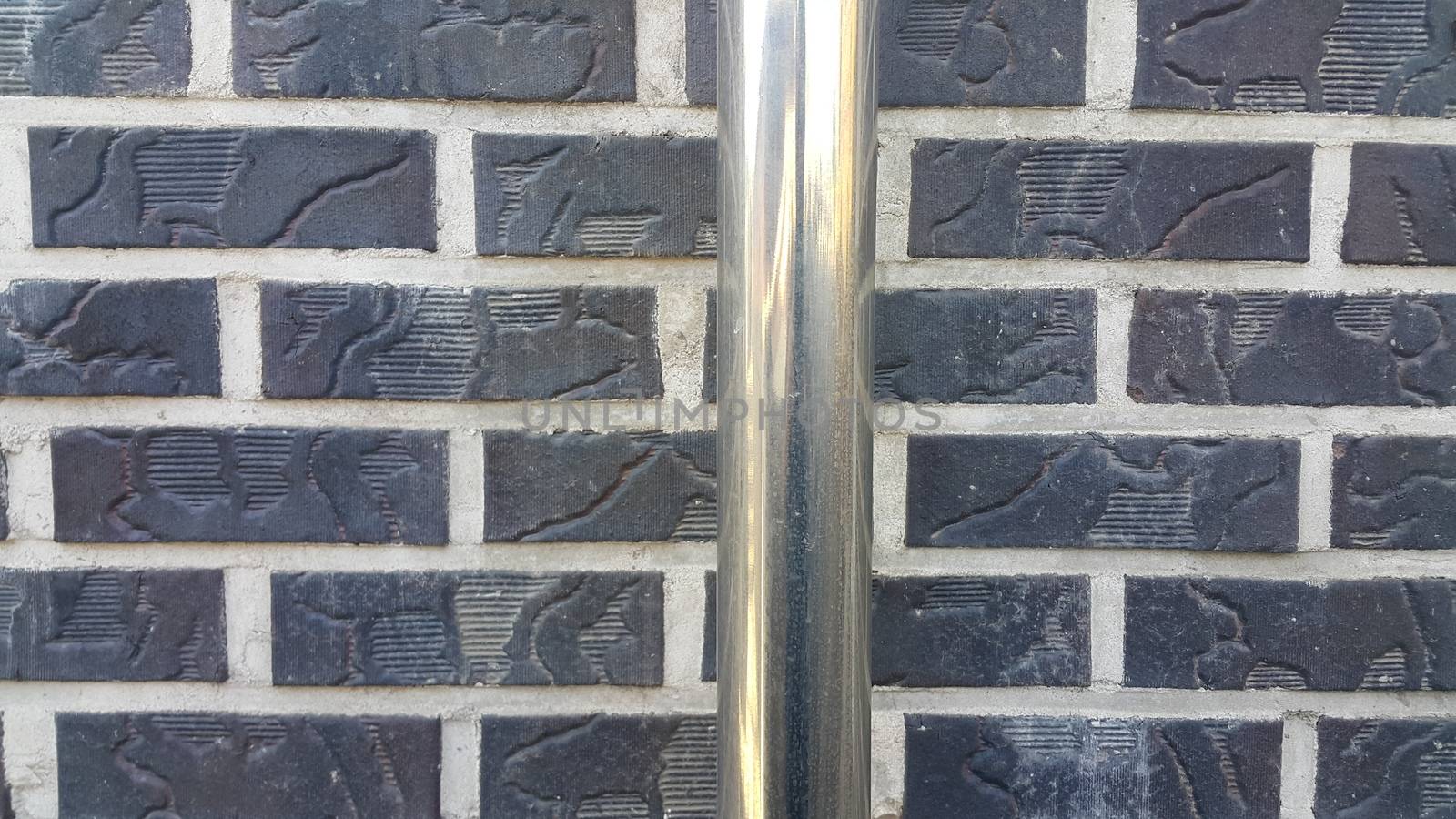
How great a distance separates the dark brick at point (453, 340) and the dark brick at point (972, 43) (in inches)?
6.3

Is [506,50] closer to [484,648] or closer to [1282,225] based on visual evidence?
[484,648]

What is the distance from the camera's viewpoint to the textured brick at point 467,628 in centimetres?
52

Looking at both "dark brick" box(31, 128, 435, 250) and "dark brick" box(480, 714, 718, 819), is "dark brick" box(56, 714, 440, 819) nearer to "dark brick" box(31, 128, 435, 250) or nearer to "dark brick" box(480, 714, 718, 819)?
"dark brick" box(480, 714, 718, 819)

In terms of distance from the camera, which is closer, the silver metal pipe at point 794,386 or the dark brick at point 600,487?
the silver metal pipe at point 794,386

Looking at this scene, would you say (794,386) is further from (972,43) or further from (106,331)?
(106,331)

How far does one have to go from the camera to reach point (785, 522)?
0.35 metres

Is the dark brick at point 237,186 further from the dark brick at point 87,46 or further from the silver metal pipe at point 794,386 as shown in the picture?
the silver metal pipe at point 794,386

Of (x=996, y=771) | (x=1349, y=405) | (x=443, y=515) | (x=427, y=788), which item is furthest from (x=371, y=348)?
(x=1349, y=405)

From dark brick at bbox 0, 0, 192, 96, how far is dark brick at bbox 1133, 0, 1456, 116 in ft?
1.85

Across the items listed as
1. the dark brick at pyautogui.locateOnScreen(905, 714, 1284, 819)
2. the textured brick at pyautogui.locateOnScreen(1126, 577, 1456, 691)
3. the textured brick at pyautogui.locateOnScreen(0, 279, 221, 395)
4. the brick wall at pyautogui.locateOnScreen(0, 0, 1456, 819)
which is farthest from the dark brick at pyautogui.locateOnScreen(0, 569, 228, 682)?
the textured brick at pyautogui.locateOnScreen(1126, 577, 1456, 691)

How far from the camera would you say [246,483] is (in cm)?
51

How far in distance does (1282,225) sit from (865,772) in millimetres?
396

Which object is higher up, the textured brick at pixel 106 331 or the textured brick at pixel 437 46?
the textured brick at pixel 437 46

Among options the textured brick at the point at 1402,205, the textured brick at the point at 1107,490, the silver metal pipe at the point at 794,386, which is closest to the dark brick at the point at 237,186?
the silver metal pipe at the point at 794,386
